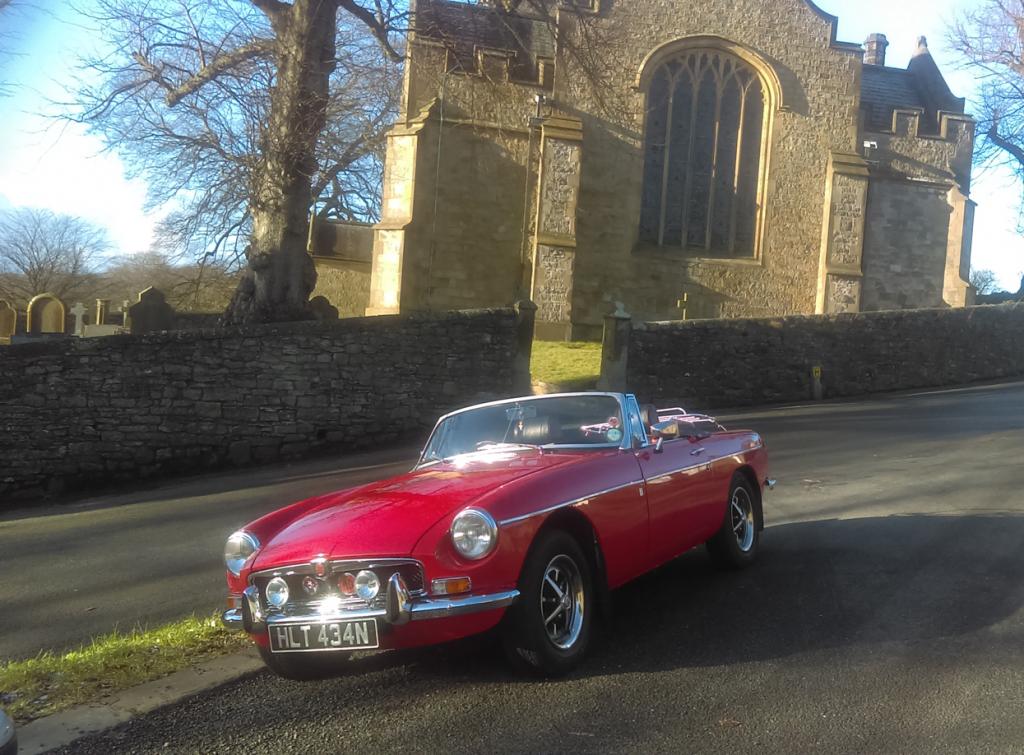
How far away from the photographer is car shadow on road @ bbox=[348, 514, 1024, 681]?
15.5 feet

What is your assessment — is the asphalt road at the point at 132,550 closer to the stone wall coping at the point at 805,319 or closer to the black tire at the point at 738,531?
the black tire at the point at 738,531

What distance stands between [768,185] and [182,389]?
18.6 m

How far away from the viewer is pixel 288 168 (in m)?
15.4

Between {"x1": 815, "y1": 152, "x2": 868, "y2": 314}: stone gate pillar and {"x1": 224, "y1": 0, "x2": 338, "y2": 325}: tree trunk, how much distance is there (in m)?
15.9

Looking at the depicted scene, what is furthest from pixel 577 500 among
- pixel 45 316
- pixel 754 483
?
pixel 45 316

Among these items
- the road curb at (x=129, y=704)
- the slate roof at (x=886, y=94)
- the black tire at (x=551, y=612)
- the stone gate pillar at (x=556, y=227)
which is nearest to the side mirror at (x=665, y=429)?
the black tire at (x=551, y=612)

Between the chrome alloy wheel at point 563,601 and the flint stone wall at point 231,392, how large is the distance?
10063 millimetres

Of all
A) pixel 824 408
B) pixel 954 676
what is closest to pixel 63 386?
pixel 954 676

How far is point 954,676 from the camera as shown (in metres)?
4.30

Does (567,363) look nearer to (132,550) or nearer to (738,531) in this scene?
(132,550)

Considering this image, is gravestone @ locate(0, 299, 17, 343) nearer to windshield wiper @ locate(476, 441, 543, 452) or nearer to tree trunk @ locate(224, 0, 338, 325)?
tree trunk @ locate(224, 0, 338, 325)

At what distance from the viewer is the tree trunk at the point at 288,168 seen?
1522 cm

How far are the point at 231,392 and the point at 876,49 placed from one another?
3469 centimetres

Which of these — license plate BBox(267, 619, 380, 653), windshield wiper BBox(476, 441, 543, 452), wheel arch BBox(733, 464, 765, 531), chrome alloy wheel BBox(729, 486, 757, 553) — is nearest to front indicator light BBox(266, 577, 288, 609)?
license plate BBox(267, 619, 380, 653)
